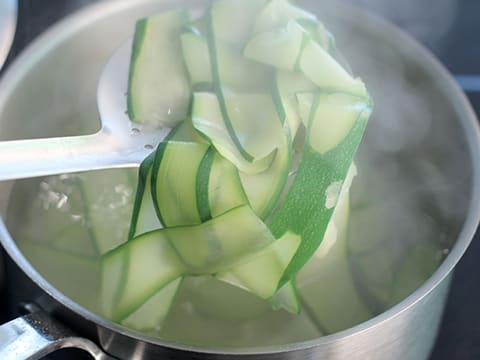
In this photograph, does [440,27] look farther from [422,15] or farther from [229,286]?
[229,286]

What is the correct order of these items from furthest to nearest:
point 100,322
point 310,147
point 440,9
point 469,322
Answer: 1. point 440,9
2. point 469,322
3. point 310,147
4. point 100,322

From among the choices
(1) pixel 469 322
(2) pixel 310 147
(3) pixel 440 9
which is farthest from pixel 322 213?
(3) pixel 440 9

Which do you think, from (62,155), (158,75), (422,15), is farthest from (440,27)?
(62,155)

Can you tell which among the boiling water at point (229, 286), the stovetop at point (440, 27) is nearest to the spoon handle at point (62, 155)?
the boiling water at point (229, 286)

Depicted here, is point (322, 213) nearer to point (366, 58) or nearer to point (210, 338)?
point (210, 338)

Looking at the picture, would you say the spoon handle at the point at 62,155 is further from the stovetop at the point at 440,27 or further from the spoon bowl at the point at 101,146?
the stovetop at the point at 440,27

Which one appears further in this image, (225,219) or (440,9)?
(440,9)

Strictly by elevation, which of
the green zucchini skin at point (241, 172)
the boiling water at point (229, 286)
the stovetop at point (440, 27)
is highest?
the green zucchini skin at point (241, 172)
